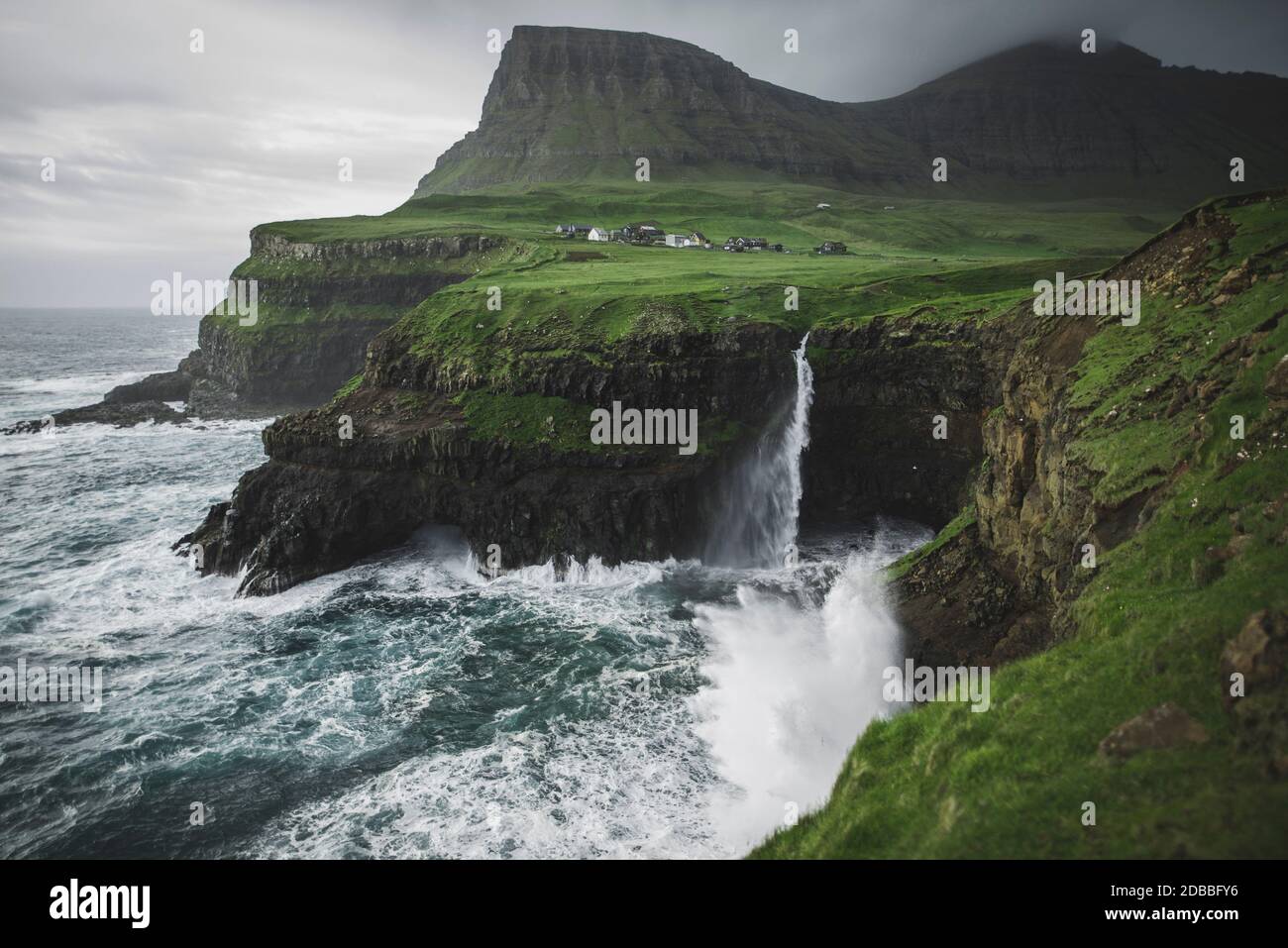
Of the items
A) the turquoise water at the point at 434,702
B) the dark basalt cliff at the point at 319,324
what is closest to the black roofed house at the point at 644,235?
the dark basalt cliff at the point at 319,324

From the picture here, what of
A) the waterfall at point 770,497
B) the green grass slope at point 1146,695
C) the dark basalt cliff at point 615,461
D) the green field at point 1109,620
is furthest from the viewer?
the waterfall at point 770,497

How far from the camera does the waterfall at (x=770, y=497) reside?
50.0 m

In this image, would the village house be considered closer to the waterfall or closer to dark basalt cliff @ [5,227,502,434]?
dark basalt cliff @ [5,227,502,434]

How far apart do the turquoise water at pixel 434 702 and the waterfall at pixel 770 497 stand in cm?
185

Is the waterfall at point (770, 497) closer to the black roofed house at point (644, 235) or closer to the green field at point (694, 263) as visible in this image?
the green field at point (694, 263)

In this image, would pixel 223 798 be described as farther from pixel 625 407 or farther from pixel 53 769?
pixel 625 407

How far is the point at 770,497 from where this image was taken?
168 feet

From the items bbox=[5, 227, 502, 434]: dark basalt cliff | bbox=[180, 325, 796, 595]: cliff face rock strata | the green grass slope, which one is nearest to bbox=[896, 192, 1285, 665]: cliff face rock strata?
the green grass slope

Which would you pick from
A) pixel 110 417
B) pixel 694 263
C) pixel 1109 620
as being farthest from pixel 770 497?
pixel 110 417

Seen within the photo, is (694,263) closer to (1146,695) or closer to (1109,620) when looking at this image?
(1109,620)

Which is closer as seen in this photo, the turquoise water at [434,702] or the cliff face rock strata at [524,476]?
the turquoise water at [434,702]

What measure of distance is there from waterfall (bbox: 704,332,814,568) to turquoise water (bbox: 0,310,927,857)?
185 centimetres

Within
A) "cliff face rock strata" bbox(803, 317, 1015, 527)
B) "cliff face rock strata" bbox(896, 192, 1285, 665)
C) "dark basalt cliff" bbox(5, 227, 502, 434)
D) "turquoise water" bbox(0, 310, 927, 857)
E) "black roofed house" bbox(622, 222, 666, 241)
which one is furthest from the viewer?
"black roofed house" bbox(622, 222, 666, 241)

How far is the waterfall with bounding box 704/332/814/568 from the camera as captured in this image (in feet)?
164
